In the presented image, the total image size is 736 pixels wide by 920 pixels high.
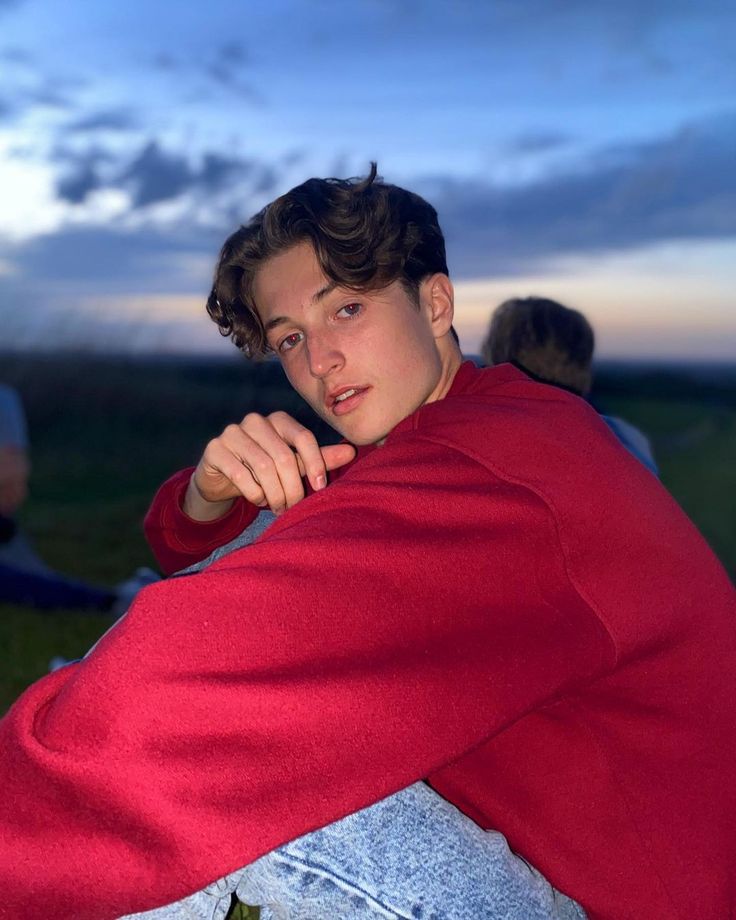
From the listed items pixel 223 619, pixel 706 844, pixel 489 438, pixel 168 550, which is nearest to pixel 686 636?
pixel 706 844

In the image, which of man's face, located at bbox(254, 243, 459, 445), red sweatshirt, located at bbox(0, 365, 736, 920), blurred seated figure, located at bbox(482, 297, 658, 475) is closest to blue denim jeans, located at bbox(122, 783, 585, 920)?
red sweatshirt, located at bbox(0, 365, 736, 920)

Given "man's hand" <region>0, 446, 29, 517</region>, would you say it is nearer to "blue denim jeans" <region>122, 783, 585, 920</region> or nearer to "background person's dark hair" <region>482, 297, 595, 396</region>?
"background person's dark hair" <region>482, 297, 595, 396</region>

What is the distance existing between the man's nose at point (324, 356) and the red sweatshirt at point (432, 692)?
366 mm

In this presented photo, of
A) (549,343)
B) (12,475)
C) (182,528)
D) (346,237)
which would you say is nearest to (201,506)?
(182,528)

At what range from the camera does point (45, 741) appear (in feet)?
3.17

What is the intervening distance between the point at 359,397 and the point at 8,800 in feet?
3.07

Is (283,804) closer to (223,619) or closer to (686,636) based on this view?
(223,619)

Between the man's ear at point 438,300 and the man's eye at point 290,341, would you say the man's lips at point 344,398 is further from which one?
the man's ear at point 438,300

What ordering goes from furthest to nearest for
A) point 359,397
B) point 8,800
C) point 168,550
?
point 168,550 → point 359,397 → point 8,800

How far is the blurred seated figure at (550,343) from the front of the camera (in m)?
3.12

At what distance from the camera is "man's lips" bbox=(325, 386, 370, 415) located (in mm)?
1664

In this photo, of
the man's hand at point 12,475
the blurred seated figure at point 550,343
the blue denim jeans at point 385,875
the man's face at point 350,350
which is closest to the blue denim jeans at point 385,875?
the blue denim jeans at point 385,875

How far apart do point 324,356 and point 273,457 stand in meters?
0.28

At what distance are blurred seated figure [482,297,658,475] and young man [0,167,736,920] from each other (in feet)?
5.53
